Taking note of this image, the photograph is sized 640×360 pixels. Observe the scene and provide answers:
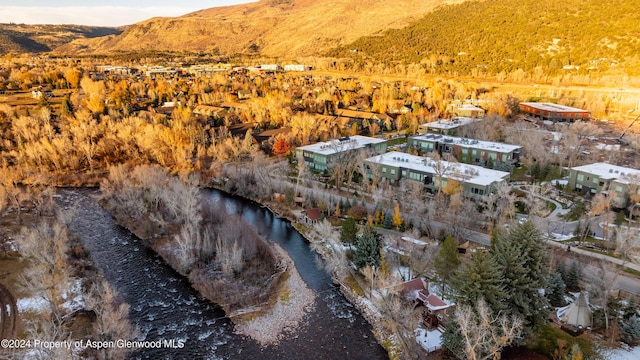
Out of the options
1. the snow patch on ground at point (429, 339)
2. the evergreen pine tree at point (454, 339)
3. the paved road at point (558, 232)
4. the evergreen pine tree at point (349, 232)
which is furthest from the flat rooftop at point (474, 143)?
the evergreen pine tree at point (454, 339)

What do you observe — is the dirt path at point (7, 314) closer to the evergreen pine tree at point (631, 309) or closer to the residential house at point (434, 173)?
the residential house at point (434, 173)

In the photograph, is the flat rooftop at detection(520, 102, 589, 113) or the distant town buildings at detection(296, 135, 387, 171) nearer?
the distant town buildings at detection(296, 135, 387, 171)

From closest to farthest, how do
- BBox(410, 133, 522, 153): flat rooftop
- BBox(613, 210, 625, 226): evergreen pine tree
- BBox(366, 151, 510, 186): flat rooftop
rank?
BBox(613, 210, 625, 226): evergreen pine tree
BBox(366, 151, 510, 186): flat rooftop
BBox(410, 133, 522, 153): flat rooftop

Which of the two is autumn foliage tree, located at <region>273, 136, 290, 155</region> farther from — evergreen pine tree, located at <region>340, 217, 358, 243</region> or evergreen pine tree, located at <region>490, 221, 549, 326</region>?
evergreen pine tree, located at <region>490, 221, 549, 326</region>

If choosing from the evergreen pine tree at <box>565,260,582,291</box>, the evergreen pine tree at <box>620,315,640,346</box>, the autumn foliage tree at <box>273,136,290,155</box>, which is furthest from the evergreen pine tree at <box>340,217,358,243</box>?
the autumn foliage tree at <box>273,136,290,155</box>

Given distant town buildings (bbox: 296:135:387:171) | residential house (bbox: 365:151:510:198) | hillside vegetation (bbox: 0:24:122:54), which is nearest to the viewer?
residential house (bbox: 365:151:510:198)

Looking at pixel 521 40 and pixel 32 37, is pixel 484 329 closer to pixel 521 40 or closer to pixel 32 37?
pixel 521 40
